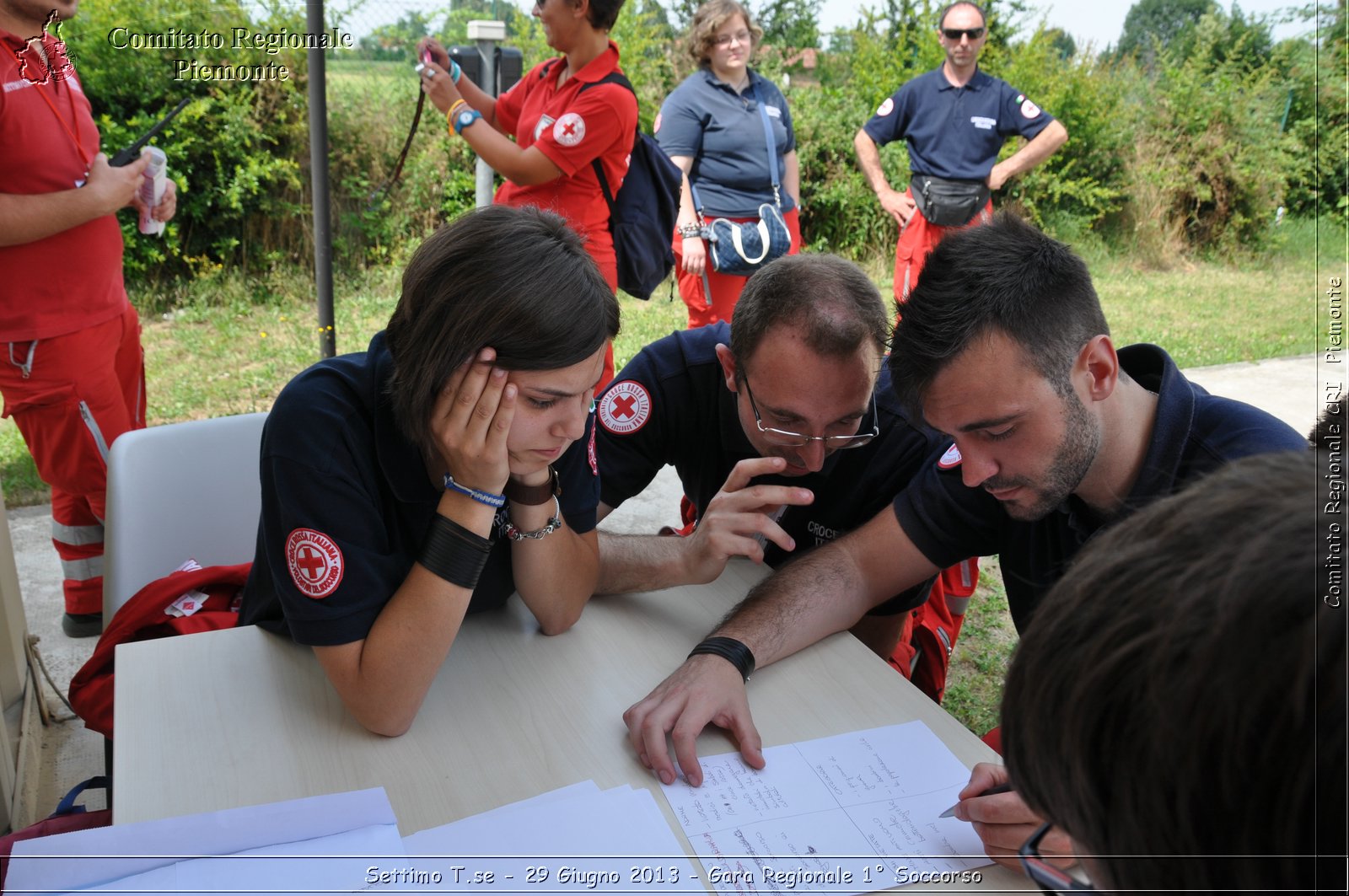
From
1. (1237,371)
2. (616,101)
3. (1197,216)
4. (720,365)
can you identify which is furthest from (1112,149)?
(720,365)

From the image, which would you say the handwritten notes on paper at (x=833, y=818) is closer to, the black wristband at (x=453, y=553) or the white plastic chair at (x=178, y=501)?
the black wristband at (x=453, y=553)

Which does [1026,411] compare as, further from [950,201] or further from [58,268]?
[950,201]

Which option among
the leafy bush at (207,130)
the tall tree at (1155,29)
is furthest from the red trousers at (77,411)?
the tall tree at (1155,29)

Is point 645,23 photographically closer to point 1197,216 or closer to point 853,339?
point 1197,216

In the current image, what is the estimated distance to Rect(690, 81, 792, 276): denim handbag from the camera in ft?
14.2

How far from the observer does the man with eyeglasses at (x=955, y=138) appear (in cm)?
516

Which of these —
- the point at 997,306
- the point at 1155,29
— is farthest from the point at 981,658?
the point at 1155,29

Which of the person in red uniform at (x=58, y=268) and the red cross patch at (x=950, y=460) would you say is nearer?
the red cross patch at (x=950, y=460)

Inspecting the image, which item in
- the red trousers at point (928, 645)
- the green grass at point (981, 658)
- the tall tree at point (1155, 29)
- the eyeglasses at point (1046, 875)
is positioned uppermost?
the tall tree at point (1155, 29)

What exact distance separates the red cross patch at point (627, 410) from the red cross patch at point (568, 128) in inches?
51.4

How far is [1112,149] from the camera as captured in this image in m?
9.32

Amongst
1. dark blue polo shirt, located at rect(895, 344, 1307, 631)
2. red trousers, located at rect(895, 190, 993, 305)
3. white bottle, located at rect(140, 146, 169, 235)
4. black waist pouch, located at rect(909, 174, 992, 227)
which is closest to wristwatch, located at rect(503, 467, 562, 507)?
dark blue polo shirt, located at rect(895, 344, 1307, 631)

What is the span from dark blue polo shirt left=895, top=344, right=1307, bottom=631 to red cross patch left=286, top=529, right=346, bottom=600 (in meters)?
1.00

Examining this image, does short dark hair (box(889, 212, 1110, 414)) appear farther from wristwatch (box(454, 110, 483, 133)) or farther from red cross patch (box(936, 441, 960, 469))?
wristwatch (box(454, 110, 483, 133))
